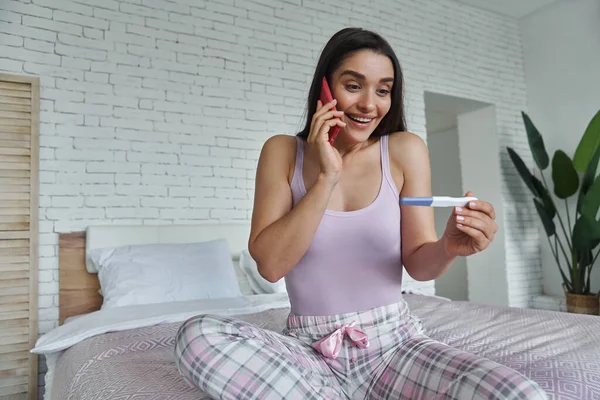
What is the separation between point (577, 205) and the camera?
3.84 meters

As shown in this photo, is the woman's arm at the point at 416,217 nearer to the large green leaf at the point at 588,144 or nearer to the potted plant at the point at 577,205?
the potted plant at the point at 577,205

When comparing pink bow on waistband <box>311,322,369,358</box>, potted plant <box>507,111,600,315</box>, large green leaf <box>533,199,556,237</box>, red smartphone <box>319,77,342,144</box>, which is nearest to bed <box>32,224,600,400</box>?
pink bow on waistband <box>311,322,369,358</box>

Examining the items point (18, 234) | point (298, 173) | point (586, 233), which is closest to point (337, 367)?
point (298, 173)

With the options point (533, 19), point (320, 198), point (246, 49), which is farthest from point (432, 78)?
point (320, 198)

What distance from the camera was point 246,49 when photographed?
323 centimetres

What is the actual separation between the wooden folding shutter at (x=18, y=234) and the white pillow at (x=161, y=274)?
0.35m

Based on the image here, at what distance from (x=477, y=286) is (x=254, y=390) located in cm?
416

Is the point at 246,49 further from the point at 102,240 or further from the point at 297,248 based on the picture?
the point at 297,248

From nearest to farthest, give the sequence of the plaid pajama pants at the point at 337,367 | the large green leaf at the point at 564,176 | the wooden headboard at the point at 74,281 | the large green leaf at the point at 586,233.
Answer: the plaid pajama pants at the point at 337,367
the wooden headboard at the point at 74,281
the large green leaf at the point at 586,233
the large green leaf at the point at 564,176

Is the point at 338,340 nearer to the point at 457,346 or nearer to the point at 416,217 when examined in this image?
the point at 416,217

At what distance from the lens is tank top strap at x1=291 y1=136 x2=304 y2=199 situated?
1229mm

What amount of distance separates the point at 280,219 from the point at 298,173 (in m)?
0.20

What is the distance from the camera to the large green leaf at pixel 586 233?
3557 millimetres

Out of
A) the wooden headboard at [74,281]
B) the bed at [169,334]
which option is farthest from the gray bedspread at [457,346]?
the wooden headboard at [74,281]
